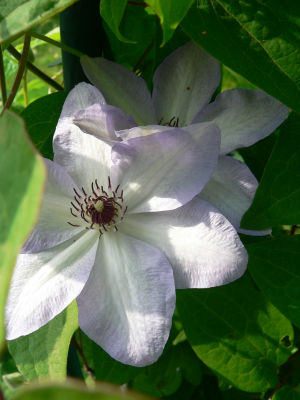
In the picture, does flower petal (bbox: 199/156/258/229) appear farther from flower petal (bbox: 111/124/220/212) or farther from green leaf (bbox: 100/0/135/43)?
green leaf (bbox: 100/0/135/43)

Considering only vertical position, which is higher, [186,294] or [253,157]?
[253,157]

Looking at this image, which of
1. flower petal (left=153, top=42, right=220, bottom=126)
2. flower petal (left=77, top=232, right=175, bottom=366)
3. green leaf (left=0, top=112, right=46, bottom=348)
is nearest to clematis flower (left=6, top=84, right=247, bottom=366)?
flower petal (left=77, top=232, right=175, bottom=366)

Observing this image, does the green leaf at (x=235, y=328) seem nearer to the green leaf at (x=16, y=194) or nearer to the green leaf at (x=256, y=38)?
the green leaf at (x=256, y=38)

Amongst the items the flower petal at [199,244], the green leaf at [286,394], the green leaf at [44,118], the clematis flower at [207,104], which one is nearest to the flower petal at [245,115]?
the clematis flower at [207,104]

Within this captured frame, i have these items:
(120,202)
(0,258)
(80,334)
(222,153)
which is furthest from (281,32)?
(80,334)

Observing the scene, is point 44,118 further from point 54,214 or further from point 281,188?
→ point 281,188

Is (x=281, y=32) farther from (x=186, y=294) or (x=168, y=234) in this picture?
(x=186, y=294)

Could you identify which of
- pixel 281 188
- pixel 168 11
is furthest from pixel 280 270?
pixel 168 11

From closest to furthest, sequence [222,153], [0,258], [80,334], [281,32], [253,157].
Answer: [0,258], [281,32], [222,153], [253,157], [80,334]
